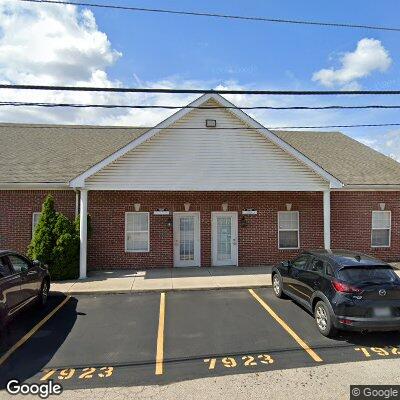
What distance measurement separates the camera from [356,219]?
14812 millimetres

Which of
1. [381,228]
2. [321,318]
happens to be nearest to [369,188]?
[381,228]

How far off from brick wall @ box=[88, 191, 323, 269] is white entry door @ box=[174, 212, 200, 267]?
213mm

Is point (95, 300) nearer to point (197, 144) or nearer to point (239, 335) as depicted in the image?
point (239, 335)

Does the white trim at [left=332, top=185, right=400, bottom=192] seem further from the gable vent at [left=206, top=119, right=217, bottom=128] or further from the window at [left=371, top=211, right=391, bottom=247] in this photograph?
the gable vent at [left=206, top=119, right=217, bottom=128]

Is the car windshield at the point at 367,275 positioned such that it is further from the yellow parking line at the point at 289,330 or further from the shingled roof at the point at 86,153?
the shingled roof at the point at 86,153

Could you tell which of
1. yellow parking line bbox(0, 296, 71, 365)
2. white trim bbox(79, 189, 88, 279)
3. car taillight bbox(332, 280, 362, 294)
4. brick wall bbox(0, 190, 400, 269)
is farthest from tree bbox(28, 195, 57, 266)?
car taillight bbox(332, 280, 362, 294)

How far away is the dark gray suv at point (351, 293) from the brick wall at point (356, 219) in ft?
23.6

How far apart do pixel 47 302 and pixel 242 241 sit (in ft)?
24.8

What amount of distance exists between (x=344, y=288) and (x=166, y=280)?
21.1ft

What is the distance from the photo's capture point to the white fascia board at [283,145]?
12.7 m

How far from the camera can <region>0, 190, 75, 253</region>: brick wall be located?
13.4m

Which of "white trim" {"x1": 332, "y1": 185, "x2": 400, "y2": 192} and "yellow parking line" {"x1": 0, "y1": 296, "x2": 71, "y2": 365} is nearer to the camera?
"yellow parking line" {"x1": 0, "y1": 296, "x2": 71, "y2": 365}

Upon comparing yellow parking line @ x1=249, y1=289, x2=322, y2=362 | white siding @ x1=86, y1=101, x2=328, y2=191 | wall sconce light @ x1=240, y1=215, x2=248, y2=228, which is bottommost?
yellow parking line @ x1=249, y1=289, x2=322, y2=362

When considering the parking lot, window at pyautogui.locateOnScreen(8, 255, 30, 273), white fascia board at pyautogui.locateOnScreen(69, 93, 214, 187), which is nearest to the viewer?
the parking lot
